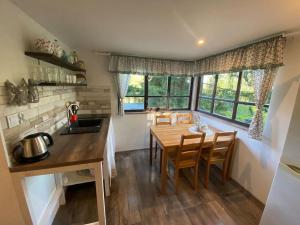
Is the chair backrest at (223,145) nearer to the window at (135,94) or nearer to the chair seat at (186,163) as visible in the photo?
the chair seat at (186,163)

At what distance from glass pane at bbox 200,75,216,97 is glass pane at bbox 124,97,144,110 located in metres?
1.54

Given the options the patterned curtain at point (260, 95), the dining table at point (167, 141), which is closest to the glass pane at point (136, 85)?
the dining table at point (167, 141)

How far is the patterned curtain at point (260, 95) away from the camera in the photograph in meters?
1.75

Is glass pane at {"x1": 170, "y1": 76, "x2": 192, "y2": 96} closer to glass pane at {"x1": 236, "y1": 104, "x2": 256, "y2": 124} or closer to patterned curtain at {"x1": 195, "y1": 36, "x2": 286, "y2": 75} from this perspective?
patterned curtain at {"x1": 195, "y1": 36, "x2": 286, "y2": 75}

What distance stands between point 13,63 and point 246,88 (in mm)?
2934

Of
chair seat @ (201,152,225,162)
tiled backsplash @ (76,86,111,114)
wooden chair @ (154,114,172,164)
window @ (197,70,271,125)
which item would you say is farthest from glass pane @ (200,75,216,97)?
tiled backsplash @ (76,86,111,114)

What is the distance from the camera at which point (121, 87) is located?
288 centimetres

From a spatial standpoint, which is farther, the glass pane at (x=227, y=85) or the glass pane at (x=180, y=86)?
the glass pane at (x=180, y=86)

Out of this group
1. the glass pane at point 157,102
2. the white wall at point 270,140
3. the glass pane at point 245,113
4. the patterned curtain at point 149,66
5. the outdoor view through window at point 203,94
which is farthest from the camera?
the glass pane at point 157,102

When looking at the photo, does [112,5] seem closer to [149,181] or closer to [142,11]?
[142,11]

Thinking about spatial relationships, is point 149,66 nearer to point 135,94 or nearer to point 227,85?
point 135,94

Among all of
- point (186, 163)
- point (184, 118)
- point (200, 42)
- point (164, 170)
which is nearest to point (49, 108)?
point (164, 170)

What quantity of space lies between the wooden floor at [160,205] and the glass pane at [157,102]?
1662mm

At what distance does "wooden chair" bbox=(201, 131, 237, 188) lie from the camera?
6.75ft
